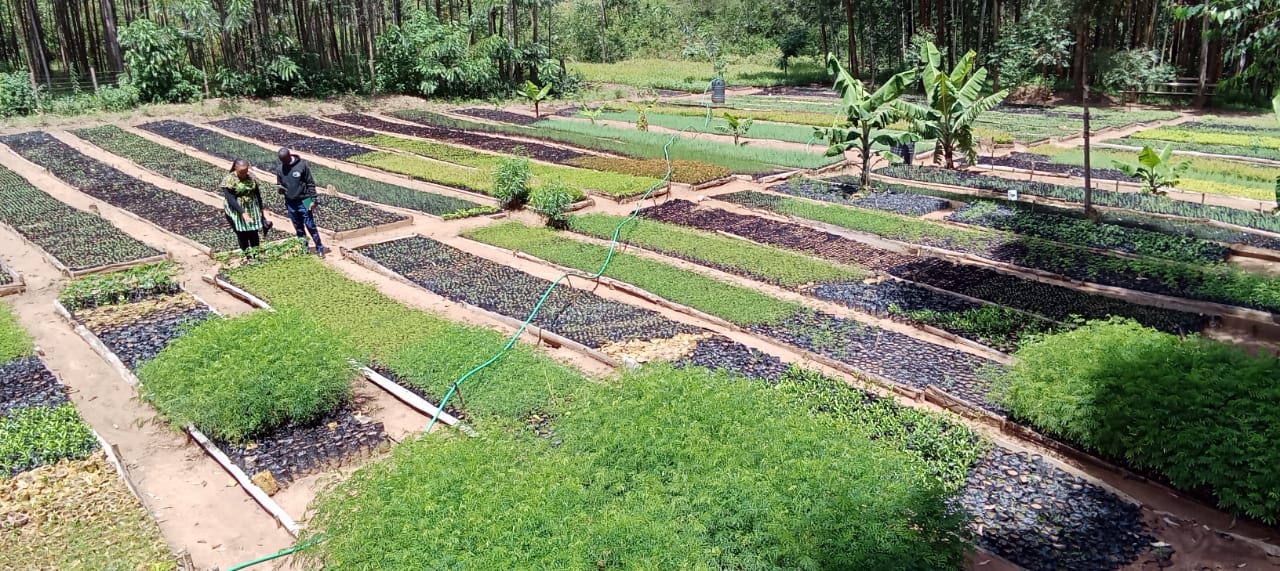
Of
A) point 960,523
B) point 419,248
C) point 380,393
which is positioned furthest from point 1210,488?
point 419,248

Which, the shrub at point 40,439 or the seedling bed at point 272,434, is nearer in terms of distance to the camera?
the shrub at point 40,439

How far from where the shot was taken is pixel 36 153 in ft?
64.0

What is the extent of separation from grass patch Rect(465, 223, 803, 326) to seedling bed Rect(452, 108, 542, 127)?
41.0 ft

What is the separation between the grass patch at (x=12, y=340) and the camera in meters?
8.57

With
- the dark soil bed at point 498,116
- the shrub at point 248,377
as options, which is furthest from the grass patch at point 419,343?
the dark soil bed at point 498,116

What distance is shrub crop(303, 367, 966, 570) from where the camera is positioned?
4391mm

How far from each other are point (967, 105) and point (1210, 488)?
11812 millimetres

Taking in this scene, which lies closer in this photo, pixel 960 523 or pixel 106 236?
pixel 960 523

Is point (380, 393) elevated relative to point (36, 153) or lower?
lower

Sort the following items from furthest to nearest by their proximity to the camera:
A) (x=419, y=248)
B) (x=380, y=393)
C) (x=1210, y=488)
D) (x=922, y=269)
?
(x=419, y=248) < (x=922, y=269) < (x=380, y=393) < (x=1210, y=488)

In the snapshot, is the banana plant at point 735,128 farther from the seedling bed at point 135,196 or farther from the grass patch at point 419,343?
the grass patch at point 419,343

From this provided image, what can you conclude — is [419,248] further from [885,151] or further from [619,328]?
[885,151]

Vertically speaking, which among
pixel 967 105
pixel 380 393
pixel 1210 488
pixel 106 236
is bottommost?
pixel 1210 488

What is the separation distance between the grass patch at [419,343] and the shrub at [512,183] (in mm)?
4401
